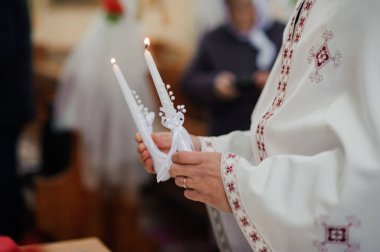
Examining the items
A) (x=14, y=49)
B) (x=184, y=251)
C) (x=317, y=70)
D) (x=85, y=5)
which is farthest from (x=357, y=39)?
(x=85, y=5)

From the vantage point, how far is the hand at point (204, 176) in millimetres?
925

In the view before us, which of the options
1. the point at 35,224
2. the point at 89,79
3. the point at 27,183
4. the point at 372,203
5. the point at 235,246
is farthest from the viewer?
the point at 27,183

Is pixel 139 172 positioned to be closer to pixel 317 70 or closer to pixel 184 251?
pixel 184 251

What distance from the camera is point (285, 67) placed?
1035 millimetres

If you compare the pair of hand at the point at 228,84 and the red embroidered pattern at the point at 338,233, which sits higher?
the pair of hand at the point at 228,84

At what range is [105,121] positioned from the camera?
2676mm

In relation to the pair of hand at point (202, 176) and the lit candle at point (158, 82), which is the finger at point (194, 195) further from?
the lit candle at point (158, 82)

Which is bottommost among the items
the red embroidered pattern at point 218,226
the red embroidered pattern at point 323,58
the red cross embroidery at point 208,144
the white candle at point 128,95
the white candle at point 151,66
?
the red embroidered pattern at point 218,226

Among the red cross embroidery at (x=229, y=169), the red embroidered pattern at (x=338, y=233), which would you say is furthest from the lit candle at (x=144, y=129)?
the red embroidered pattern at (x=338, y=233)

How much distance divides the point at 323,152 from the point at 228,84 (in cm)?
137

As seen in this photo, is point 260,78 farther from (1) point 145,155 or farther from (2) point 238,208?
(2) point 238,208

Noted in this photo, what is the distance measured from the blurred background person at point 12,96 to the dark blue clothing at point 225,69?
0.77m

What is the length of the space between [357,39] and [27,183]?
280cm

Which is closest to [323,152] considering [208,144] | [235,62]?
[208,144]
